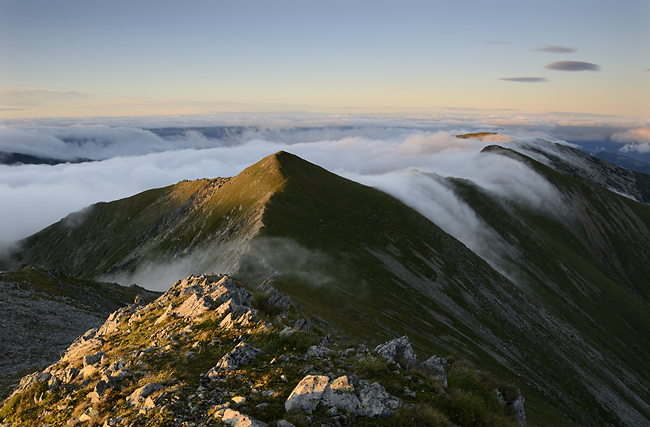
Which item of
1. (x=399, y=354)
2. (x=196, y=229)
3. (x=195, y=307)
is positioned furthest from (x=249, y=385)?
(x=196, y=229)

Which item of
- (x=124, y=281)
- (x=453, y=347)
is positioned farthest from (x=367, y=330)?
(x=124, y=281)

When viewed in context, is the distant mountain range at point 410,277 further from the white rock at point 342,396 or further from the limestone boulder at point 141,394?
the white rock at point 342,396

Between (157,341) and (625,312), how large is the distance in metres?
217

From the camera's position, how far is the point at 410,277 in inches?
4240

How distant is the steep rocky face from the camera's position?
1697 inches

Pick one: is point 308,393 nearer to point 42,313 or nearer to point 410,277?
point 42,313

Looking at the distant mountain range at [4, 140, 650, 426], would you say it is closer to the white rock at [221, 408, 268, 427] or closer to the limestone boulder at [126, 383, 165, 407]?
the limestone boulder at [126, 383, 165, 407]

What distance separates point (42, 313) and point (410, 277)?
8397 centimetres

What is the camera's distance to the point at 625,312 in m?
→ 175

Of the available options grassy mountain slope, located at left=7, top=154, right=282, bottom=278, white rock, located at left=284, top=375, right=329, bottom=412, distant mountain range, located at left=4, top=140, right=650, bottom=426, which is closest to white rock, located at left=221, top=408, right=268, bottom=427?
white rock, located at left=284, top=375, right=329, bottom=412

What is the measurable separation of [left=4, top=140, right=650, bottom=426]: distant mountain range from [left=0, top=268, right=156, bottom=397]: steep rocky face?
2732 centimetres

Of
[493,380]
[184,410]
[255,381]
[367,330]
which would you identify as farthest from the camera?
[367,330]

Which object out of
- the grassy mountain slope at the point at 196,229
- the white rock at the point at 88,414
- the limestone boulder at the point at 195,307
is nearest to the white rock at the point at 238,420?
the white rock at the point at 88,414

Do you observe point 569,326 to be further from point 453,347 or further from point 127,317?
point 127,317
